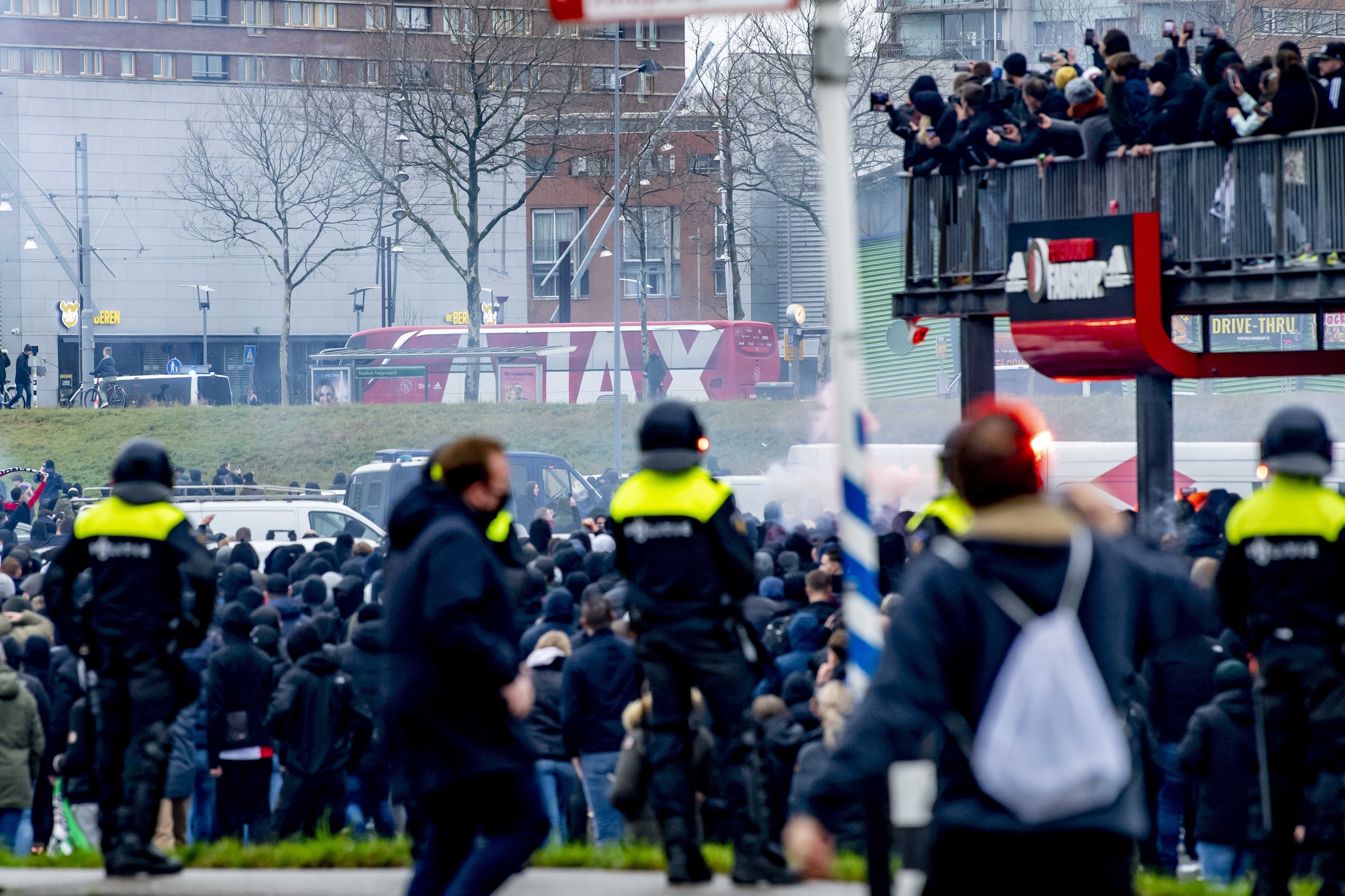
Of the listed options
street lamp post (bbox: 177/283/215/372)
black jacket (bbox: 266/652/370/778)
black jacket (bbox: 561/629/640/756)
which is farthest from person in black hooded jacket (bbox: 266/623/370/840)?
street lamp post (bbox: 177/283/215/372)

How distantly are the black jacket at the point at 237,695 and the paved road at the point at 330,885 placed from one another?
8.18ft

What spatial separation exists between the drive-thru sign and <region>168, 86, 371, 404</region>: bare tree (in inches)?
1608

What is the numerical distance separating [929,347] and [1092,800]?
43303 mm

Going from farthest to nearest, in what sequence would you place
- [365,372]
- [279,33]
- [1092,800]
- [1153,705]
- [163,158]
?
[279,33] → [163,158] → [365,372] → [1153,705] → [1092,800]

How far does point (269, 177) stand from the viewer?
47.9 metres

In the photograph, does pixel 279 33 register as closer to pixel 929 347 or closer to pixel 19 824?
pixel 929 347

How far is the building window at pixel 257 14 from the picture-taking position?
2665 inches

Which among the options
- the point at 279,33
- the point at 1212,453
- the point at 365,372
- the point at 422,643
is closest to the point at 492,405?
the point at 365,372

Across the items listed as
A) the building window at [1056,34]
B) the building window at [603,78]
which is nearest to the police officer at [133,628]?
the building window at [603,78]

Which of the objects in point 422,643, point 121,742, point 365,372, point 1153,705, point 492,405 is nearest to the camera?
point 422,643

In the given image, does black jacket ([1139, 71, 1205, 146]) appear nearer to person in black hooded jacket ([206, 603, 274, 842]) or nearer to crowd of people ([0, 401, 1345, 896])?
crowd of people ([0, 401, 1345, 896])

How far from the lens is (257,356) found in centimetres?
6059

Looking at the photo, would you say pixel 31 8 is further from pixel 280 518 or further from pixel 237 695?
pixel 237 695

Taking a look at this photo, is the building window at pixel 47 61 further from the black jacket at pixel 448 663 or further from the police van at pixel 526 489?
the black jacket at pixel 448 663
